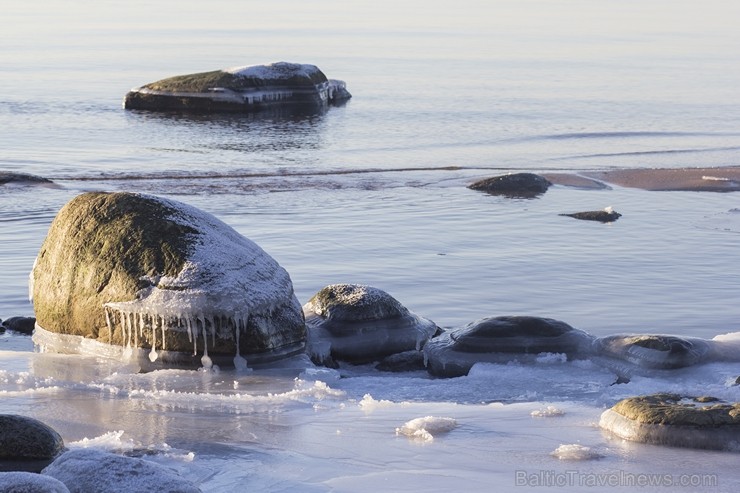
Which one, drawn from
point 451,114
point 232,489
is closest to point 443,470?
point 232,489

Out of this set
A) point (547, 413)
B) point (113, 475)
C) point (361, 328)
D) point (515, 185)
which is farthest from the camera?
point (515, 185)

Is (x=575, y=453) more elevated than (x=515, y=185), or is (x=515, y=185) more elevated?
(x=515, y=185)

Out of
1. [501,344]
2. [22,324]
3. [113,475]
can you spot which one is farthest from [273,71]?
[113,475]

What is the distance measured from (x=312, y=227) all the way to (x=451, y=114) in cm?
1972

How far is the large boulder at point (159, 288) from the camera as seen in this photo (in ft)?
32.9

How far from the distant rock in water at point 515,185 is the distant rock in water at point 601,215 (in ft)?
7.81

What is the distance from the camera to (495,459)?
24.2 feet

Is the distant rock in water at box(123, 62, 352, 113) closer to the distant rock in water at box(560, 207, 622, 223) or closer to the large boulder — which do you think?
the distant rock in water at box(560, 207, 622, 223)

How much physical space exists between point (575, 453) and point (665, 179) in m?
16.0

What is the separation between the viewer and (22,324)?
453 inches

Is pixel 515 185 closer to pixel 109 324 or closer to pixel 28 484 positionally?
pixel 109 324

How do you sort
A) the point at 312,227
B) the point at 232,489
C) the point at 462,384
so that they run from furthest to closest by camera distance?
the point at 312,227, the point at 462,384, the point at 232,489

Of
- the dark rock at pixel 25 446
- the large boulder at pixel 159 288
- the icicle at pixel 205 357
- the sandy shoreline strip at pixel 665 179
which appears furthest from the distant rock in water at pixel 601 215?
the dark rock at pixel 25 446

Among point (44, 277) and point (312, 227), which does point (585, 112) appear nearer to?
point (312, 227)
